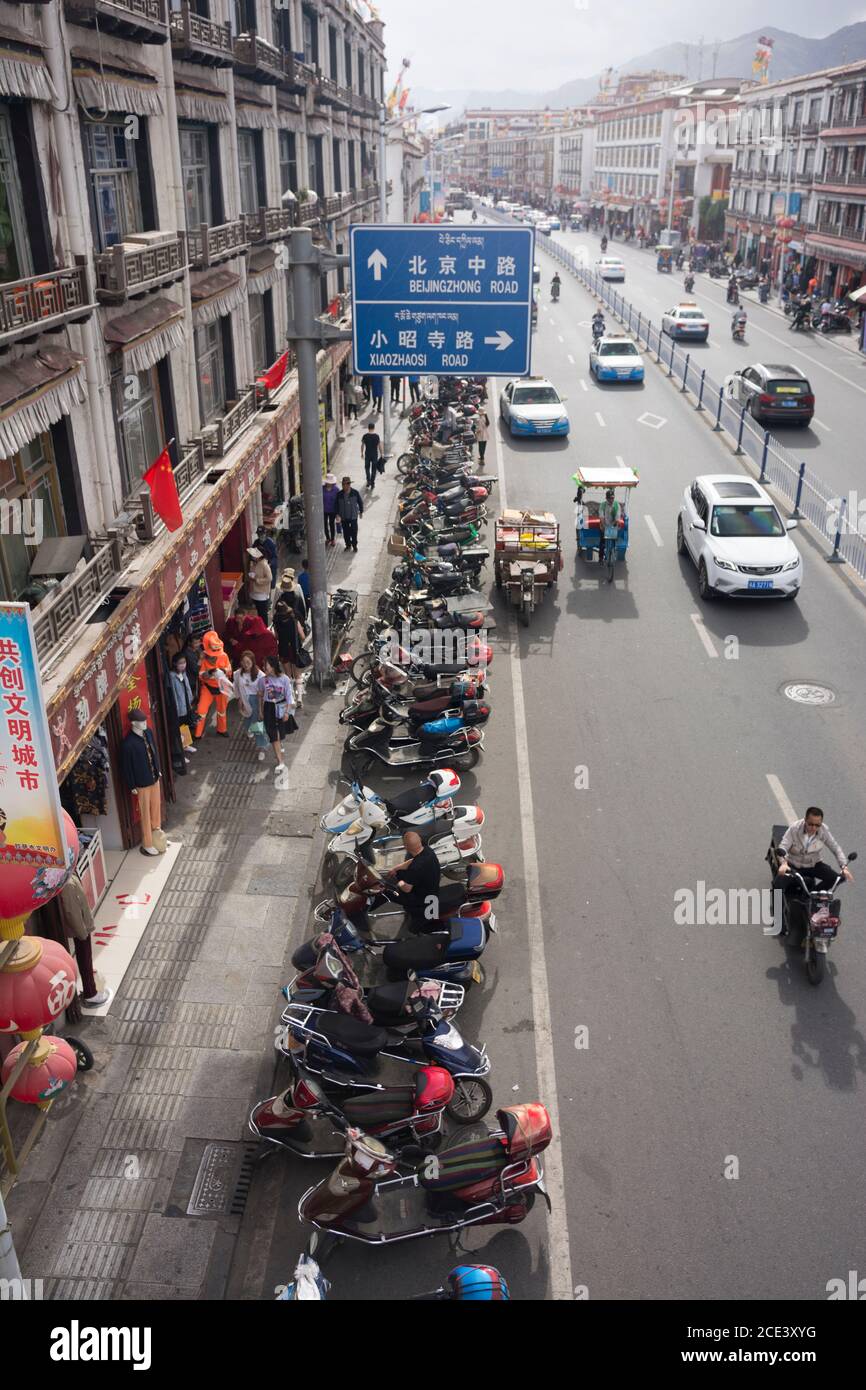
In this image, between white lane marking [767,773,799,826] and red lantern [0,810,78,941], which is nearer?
red lantern [0,810,78,941]

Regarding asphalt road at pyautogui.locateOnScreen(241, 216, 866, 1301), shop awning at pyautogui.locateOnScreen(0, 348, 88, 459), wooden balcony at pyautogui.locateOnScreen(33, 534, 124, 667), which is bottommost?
asphalt road at pyautogui.locateOnScreen(241, 216, 866, 1301)

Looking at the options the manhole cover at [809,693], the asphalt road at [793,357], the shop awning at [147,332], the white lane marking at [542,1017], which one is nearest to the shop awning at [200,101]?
the shop awning at [147,332]

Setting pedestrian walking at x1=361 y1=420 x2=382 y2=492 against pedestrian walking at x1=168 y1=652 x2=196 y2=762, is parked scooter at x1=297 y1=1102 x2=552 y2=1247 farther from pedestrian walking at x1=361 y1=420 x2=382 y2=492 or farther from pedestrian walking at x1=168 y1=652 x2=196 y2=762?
pedestrian walking at x1=361 y1=420 x2=382 y2=492

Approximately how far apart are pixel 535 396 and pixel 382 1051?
26.9m

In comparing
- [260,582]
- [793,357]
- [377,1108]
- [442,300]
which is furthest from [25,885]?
[793,357]

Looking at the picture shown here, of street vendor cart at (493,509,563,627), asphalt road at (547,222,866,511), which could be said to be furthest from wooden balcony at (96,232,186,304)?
asphalt road at (547,222,866,511)

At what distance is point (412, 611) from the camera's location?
1723 centimetres

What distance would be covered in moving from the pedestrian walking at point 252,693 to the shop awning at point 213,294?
5261 millimetres

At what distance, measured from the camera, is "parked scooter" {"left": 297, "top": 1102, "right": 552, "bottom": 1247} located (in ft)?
24.7

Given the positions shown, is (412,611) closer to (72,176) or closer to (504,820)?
(504,820)

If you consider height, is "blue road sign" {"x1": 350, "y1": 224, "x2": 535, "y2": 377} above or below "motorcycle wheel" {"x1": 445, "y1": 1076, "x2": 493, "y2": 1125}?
above

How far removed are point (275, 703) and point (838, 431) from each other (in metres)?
23.9

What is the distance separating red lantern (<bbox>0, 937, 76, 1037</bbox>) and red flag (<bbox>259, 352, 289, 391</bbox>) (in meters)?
14.0

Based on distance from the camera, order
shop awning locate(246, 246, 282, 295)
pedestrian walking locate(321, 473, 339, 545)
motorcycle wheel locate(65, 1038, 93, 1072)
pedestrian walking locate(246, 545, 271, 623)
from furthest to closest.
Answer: pedestrian walking locate(321, 473, 339, 545) < shop awning locate(246, 246, 282, 295) < pedestrian walking locate(246, 545, 271, 623) < motorcycle wheel locate(65, 1038, 93, 1072)
